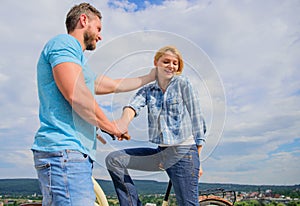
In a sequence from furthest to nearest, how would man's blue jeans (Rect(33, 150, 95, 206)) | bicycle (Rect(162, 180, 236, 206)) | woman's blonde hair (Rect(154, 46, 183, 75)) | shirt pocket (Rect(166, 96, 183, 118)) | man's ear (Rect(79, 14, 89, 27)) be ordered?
1. bicycle (Rect(162, 180, 236, 206))
2. shirt pocket (Rect(166, 96, 183, 118))
3. woman's blonde hair (Rect(154, 46, 183, 75))
4. man's ear (Rect(79, 14, 89, 27))
5. man's blue jeans (Rect(33, 150, 95, 206))

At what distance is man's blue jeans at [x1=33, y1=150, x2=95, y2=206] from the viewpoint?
1.76m

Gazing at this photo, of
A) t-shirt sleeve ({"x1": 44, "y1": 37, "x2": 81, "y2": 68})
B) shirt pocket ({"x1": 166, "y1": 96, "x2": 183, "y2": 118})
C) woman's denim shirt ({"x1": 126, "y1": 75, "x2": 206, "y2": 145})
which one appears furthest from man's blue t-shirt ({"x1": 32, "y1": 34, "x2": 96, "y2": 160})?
shirt pocket ({"x1": 166, "y1": 96, "x2": 183, "y2": 118})

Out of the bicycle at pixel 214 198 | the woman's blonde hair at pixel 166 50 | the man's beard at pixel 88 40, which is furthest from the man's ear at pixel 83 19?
the bicycle at pixel 214 198

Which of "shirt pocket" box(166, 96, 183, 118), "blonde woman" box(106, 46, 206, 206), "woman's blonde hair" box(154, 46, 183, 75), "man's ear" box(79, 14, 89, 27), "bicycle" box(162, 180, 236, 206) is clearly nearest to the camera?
"man's ear" box(79, 14, 89, 27)

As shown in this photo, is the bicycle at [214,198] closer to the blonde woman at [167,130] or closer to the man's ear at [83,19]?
the blonde woman at [167,130]

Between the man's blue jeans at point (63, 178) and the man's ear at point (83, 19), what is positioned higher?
the man's ear at point (83, 19)

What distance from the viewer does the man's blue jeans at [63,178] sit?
1.76 meters

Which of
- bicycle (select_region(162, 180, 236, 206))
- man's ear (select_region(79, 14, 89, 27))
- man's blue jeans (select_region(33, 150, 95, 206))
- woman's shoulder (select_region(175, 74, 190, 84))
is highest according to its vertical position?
man's ear (select_region(79, 14, 89, 27))

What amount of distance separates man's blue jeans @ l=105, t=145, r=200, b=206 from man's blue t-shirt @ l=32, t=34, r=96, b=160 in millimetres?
670

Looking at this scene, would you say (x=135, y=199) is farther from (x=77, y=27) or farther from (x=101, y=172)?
(x=77, y=27)

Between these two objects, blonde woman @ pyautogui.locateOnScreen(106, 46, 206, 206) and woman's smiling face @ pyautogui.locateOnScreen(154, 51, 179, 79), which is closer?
woman's smiling face @ pyautogui.locateOnScreen(154, 51, 179, 79)

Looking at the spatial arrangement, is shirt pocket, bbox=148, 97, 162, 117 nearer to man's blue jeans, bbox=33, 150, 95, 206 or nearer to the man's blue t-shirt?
the man's blue t-shirt

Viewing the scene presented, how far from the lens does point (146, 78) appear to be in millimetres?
2596

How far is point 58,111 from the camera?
74.0 inches
